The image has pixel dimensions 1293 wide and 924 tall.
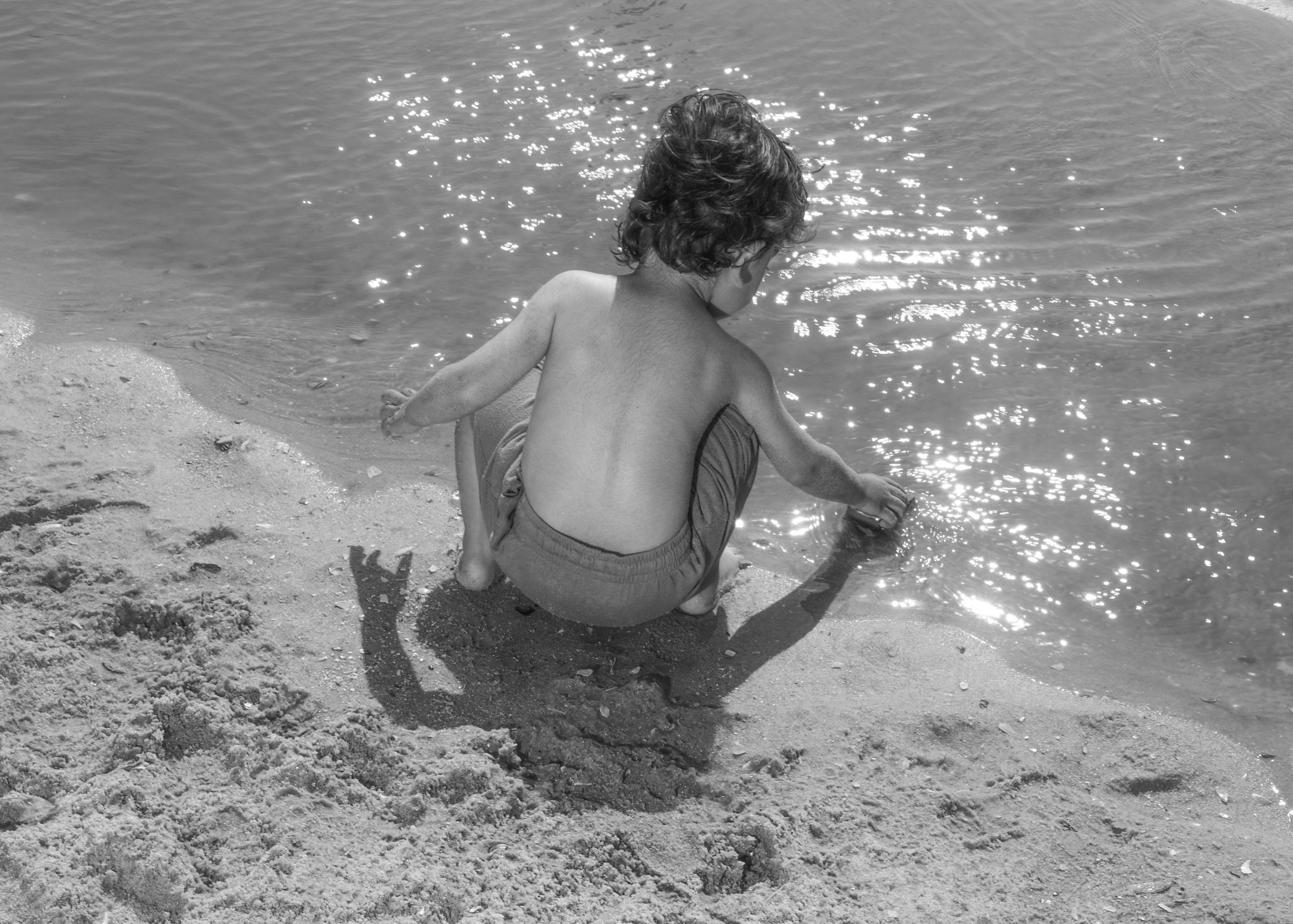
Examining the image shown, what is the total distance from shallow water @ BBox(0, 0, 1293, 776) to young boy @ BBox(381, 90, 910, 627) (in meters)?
0.79

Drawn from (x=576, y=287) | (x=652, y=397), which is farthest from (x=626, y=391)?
(x=576, y=287)

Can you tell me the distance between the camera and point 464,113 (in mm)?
5914

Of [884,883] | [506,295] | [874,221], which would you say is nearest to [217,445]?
[506,295]

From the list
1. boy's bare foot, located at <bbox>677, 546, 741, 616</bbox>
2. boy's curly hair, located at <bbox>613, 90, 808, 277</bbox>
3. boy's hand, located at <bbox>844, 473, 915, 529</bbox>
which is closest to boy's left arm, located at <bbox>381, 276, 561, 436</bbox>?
boy's curly hair, located at <bbox>613, 90, 808, 277</bbox>

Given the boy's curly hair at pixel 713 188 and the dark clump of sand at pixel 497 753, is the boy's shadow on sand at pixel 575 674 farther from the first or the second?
the boy's curly hair at pixel 713 188

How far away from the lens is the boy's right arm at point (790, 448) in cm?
265

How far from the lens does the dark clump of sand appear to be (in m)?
2.28

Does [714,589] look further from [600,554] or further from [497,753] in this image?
[497,753]

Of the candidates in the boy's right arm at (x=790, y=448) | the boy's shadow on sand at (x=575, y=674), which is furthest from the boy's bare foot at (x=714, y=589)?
the boy's right arm at (x=790, y=448)

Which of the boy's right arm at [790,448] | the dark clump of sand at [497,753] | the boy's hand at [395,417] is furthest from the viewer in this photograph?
the boy's hand at [395,417]

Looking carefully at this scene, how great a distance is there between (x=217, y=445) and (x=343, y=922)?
79.8 inches

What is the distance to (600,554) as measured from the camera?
279 cm

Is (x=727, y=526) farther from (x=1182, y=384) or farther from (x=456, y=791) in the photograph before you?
(x=1182, y=384)

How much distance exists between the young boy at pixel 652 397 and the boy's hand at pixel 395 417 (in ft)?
0.11
